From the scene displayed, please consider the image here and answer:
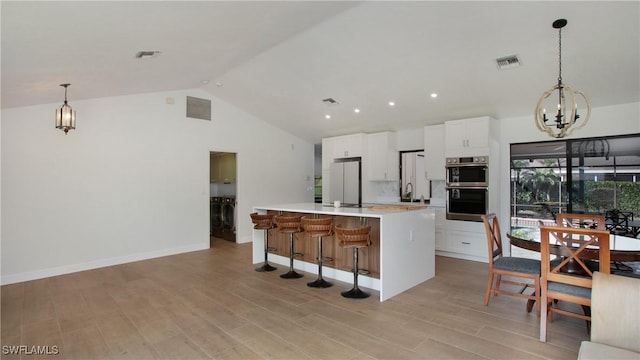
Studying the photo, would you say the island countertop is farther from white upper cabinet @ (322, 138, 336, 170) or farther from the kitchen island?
white upper cabinet @ (322, 138, 336, 170)

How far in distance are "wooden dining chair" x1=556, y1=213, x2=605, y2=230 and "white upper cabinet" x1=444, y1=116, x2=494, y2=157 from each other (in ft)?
5.99

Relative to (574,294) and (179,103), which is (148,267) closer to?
(179,103)

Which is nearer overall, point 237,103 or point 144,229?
point 144,229

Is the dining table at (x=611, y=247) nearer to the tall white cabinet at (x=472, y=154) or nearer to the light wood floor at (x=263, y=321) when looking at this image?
the light wood floor at (x=263, y=321)

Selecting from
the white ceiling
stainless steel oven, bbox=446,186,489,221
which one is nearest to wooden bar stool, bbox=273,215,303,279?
the white ceiling

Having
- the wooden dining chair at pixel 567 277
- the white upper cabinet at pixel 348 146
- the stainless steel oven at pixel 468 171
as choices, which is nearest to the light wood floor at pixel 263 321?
the wooden dining chair at pixel 567 277

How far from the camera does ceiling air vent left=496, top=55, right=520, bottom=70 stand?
12.3 ft

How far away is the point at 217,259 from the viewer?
5613mm

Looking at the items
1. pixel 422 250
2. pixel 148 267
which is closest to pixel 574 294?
pixel 422 250

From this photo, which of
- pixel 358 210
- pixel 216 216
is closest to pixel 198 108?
pixel 216 216

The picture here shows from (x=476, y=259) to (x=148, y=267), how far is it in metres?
5.38

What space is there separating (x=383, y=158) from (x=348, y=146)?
929 millimetres

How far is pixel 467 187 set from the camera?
5.35 m

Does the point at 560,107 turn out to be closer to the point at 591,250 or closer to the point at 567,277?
the point at 591,250
